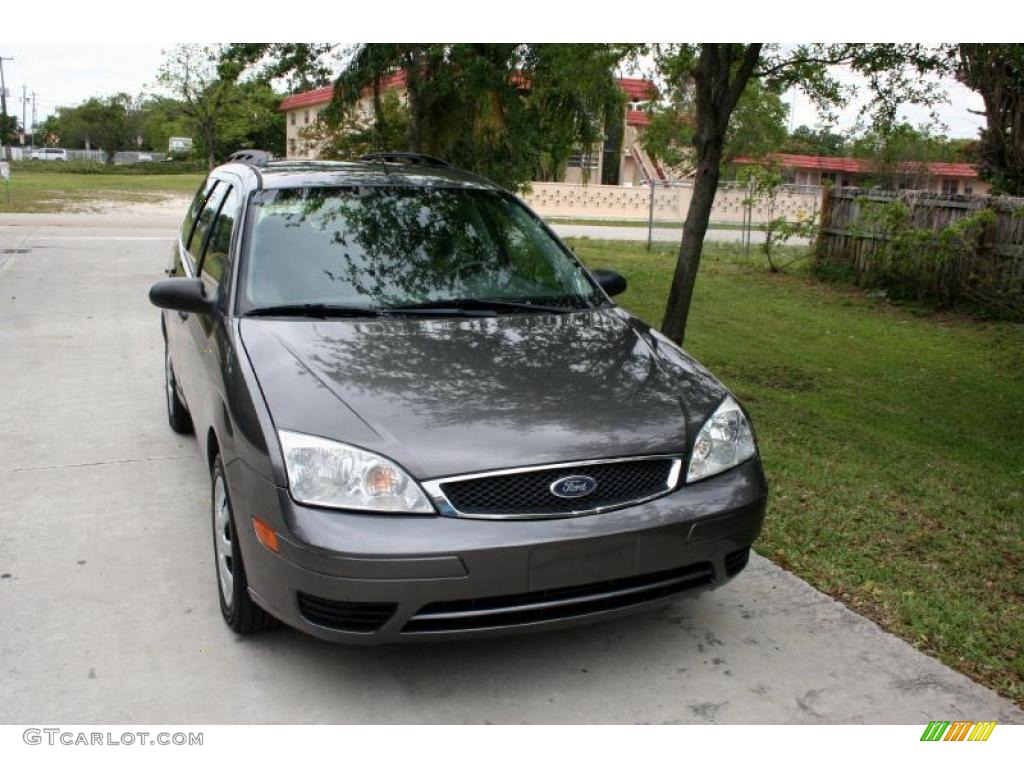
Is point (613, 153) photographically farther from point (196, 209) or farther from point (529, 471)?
point (529, 471)

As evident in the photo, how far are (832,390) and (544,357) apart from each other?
5176 millimetres

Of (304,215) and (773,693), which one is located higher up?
(304,215)

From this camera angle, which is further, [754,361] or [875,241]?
[875,241]

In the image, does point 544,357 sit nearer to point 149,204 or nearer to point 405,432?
point 405,432

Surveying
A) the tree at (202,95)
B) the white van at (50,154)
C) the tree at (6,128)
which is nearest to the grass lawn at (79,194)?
the tree at (202,95)

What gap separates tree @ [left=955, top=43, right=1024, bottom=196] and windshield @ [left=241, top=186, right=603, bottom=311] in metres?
3.70

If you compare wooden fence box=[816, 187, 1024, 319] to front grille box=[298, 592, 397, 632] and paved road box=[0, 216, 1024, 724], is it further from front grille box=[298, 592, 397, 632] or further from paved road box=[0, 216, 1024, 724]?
front grille box=[298, 592, 397, 632]

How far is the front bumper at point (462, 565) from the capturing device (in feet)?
9.98

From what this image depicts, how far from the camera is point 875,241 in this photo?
1467 cm

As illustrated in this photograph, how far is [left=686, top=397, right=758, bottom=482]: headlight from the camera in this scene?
3516 millimetres

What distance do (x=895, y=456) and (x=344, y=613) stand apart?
13.7 feet
